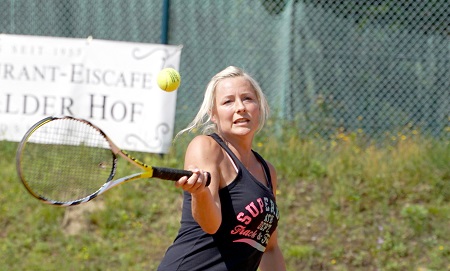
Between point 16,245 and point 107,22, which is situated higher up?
point 107,22

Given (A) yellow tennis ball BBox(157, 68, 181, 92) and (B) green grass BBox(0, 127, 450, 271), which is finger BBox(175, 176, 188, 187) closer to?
(A) yellow tennis ball BBox(157, 68, 181, 92)

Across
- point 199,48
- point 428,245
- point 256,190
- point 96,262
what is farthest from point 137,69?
point 256,190

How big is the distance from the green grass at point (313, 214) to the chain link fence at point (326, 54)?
257mm

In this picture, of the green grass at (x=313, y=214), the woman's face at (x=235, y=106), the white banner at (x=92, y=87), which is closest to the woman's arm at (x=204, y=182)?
the woman's face at (x=235, y=106)

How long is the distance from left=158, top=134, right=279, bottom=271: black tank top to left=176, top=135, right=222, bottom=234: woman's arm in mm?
86

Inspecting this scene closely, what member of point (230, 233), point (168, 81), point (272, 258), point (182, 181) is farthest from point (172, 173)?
point (168, 81)

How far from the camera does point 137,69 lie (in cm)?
776

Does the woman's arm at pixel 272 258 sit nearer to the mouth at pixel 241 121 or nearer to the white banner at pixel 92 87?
the mouth at pixel 241 121

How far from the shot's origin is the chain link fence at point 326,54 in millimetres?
7773

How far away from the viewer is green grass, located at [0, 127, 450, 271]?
6679 millimetres

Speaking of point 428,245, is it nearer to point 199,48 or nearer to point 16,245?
point 199,48

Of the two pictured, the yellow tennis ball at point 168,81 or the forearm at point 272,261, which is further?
the yellow tennis ball at point 168,81

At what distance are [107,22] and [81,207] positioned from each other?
2077 mm

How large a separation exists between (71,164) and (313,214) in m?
3.69
